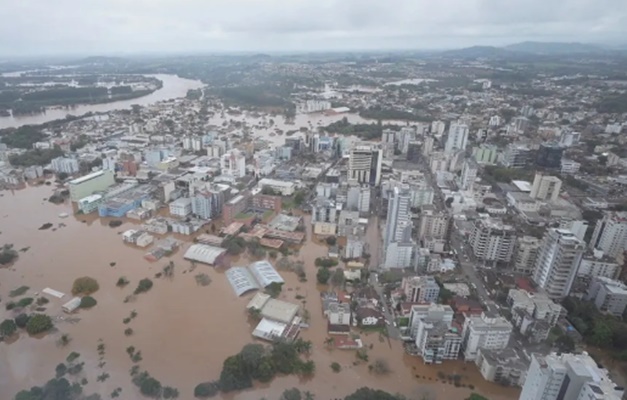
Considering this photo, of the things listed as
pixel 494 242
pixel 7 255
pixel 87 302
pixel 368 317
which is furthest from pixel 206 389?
pixel 494 242

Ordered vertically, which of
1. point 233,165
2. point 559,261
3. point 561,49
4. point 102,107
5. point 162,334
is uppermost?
point 561,49

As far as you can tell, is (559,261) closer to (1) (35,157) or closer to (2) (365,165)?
(2) (365,165)

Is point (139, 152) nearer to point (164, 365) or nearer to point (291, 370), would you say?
point (164, 365)

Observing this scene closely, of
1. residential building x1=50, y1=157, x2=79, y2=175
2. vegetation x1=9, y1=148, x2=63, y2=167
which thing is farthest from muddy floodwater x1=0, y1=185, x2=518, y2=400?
vegetation x1=9, y1=148, x2=63, y2=167

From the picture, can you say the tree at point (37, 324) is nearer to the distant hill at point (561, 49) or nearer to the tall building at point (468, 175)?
the tall building at point (468, 175)

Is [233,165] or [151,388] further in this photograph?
[233,165]

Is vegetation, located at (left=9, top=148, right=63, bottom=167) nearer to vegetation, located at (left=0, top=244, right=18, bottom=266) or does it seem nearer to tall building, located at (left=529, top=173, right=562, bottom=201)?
vegetation, located at (left=0, top=244, right=18, bottom=266)

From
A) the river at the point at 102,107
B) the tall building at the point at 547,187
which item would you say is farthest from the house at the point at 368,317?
the river at the point at 102,107
